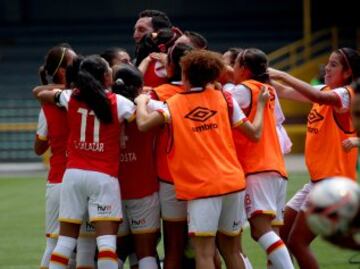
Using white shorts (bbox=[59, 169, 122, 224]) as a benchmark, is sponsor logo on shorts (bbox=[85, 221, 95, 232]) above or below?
below

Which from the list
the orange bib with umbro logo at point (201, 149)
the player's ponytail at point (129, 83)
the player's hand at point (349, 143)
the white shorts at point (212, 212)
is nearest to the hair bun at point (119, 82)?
the player's ponytail at point (129, 83)

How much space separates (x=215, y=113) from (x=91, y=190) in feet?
3.57

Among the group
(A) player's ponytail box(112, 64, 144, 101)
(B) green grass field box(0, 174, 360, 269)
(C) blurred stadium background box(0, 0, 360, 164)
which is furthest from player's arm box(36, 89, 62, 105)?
(C) blurred stadium background box(0, 0, 360, 164)

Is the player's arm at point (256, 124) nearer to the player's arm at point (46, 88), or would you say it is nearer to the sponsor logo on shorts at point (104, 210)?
the sponsor logo on shorts at point (104, 210)

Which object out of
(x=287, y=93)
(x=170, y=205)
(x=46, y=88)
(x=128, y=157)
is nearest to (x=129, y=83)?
(x=128, y=157)

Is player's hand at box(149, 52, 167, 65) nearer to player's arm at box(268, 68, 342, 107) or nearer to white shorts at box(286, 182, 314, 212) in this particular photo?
player's arm at box(268, 68, 342, 107)

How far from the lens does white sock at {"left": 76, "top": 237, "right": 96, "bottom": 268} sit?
8.44 meters

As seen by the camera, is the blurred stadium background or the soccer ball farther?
the blurred stadium background

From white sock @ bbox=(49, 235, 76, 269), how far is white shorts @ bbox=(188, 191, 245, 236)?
0.92 metres

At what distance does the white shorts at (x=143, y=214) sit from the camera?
26.9 ft

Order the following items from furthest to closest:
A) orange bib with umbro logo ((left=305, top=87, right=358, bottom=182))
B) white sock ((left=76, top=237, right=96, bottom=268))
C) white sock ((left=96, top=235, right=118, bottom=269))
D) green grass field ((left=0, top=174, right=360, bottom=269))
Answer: green grass field ((left=0, top=174, right=360, bottom=269)), orange bib with umbro logo ((left=305, top=87, right=358, bottom=182)), white sock ((left=76, top=237, right=96, bottom=268)), white sock ((left=96, top=235, right=118, bottom=269))

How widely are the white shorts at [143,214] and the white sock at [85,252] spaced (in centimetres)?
42

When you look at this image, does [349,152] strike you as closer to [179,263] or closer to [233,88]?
[233,88]

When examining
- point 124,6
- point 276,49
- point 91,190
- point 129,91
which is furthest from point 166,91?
point 124,6
